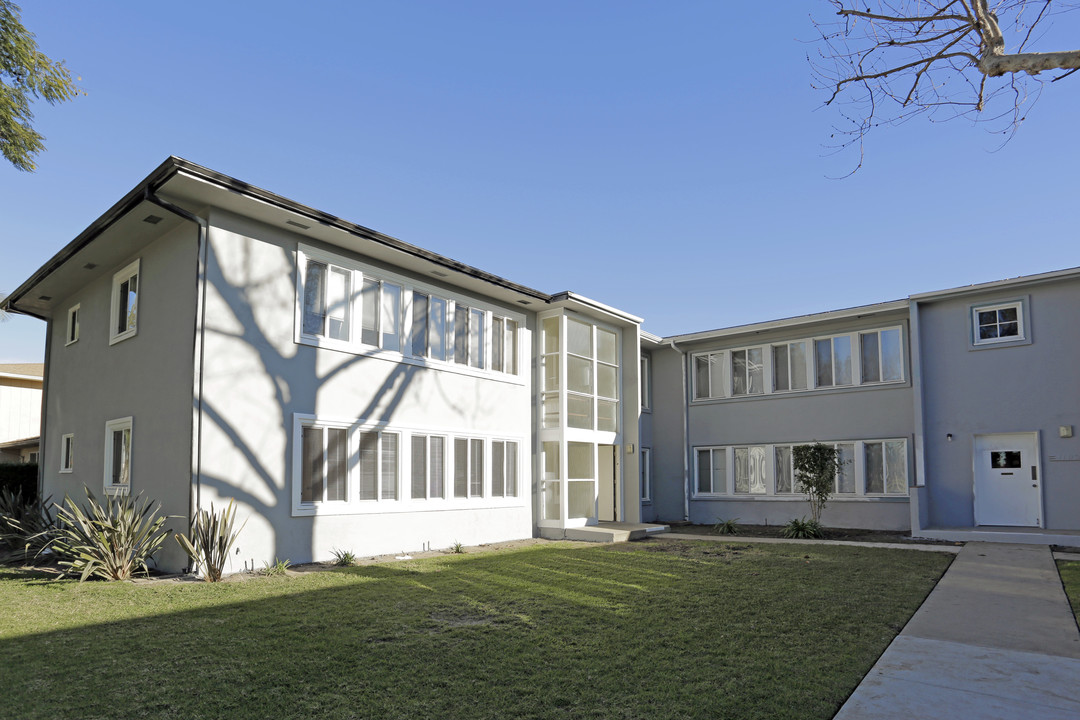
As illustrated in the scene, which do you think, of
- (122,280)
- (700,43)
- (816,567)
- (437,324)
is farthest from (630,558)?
(122,280)

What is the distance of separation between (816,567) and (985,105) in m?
7.00

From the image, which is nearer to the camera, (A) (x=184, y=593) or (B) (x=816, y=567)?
(A) (x=184, y=593)

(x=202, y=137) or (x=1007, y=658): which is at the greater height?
(x=202, y=137)

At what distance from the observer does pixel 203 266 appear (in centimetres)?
972

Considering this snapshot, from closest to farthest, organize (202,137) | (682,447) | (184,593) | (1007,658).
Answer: (1007,658) → (184,593) → (202,137) → (682,447)

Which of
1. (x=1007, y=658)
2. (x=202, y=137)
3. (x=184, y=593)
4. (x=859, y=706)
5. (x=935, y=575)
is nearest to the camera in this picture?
(x=859, y=706)

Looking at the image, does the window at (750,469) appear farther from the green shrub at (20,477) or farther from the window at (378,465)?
the green shrub at (20,477)

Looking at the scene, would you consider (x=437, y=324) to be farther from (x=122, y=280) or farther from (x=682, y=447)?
(x=682, y=447)

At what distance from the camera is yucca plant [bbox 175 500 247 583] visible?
9.00m

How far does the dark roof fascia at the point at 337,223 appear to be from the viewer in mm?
9078

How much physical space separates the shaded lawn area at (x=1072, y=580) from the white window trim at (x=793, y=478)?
5.49m

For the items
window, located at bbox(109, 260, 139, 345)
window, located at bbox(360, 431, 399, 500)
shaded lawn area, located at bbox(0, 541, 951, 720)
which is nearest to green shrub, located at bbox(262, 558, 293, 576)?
shaded lawn area, located at bbox(0, 541, 951, 720)

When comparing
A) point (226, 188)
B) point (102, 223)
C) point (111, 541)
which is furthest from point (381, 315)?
point (111, 541)

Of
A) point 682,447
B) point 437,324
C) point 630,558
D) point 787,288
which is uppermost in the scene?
point 787,288
